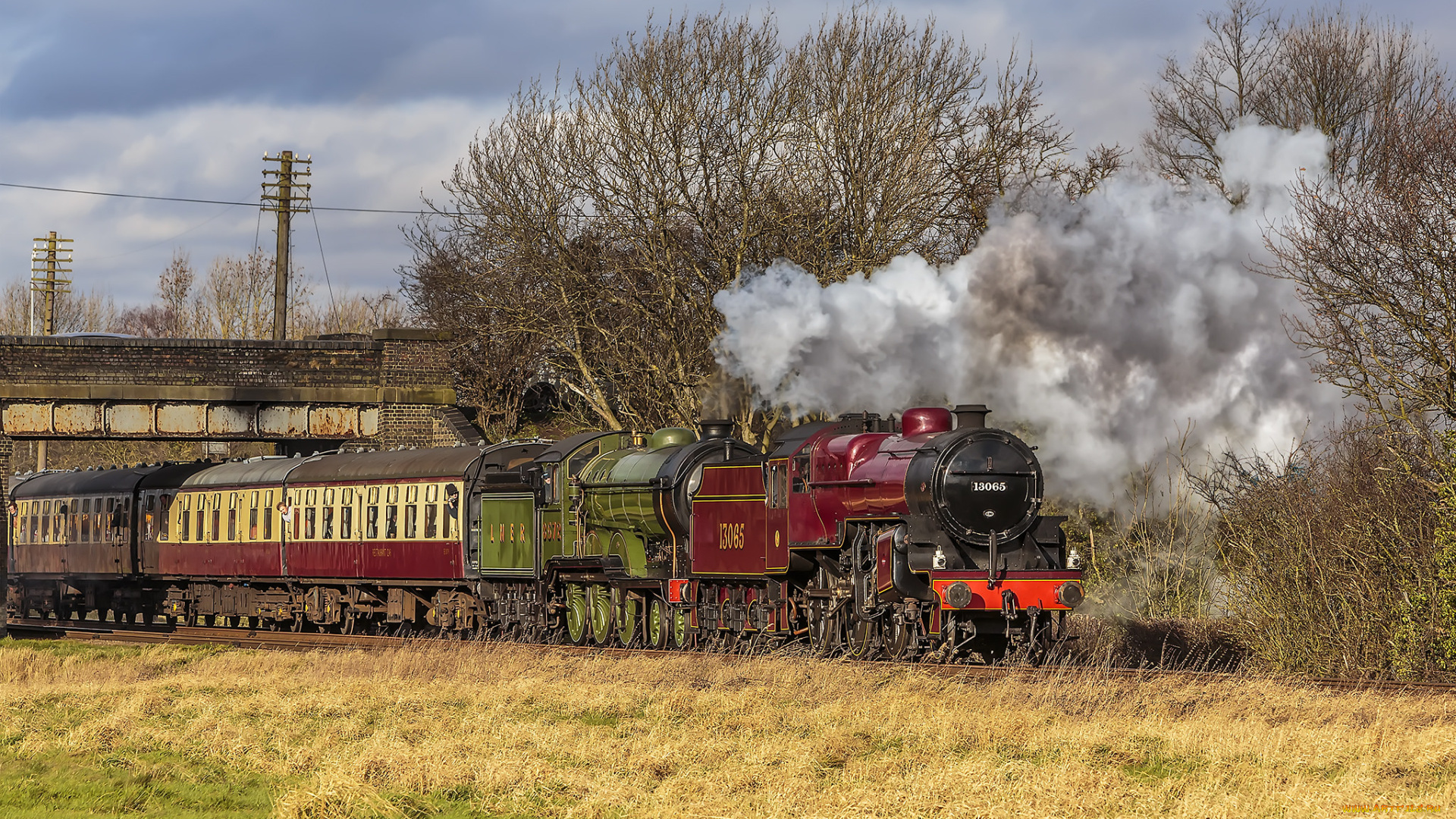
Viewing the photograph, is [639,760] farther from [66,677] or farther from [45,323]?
[45,323]

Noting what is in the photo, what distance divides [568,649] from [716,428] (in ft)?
12.1

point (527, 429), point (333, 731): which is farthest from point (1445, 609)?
point (527, 429)

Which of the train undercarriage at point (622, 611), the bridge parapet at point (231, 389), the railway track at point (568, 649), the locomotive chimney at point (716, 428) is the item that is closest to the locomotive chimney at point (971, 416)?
the train undercarriage at point (622, 611)

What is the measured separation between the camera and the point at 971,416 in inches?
681

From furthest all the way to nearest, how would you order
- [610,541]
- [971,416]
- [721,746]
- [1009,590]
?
[610,541] < [971,416] < [1009,590] < [721,746]

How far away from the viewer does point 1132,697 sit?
533 inches

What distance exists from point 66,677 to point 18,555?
66.0ft

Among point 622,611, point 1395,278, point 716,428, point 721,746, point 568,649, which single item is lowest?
point 721,746

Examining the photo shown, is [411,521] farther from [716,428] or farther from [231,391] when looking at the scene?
[231,391]

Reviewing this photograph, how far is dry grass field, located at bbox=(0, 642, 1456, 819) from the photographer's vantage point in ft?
31.5

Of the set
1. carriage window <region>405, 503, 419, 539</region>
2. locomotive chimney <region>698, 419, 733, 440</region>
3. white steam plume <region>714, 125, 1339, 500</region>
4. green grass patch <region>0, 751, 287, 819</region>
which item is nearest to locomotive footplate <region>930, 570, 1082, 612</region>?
locomotive chimney <region>698, 419, 733, 440</region>

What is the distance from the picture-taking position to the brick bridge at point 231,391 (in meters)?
33.1

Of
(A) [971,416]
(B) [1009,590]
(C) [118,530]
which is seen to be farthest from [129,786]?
(C) [118,530]

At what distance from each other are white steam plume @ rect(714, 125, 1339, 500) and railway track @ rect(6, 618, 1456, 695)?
7.82 meters
